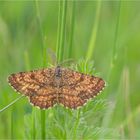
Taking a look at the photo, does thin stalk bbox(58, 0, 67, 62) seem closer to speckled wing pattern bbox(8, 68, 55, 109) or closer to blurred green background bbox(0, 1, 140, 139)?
blurred green background bbox(0, 1, 140, 139)

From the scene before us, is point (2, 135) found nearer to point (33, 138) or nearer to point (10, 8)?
point (33, 138)

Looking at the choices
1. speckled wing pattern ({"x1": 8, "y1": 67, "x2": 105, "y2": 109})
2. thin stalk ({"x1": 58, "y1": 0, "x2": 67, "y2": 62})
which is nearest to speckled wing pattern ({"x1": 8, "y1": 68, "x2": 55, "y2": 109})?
speckled wing pattern ({"x1": 8, "y1": 67, "x2": 105, "y2": 109})

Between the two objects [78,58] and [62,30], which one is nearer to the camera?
[62,30]

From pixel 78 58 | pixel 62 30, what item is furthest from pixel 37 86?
pixel 78 58

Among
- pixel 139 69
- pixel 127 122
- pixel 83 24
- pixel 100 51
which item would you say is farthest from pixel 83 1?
pixel 127 122

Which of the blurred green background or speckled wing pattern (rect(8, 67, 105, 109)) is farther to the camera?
the blurred green background

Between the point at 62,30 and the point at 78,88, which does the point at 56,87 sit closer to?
the point at 78,88

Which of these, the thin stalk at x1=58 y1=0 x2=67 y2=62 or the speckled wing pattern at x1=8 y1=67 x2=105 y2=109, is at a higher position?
the thin stalk at x1=58 y1=0 x2=67 y2=62
